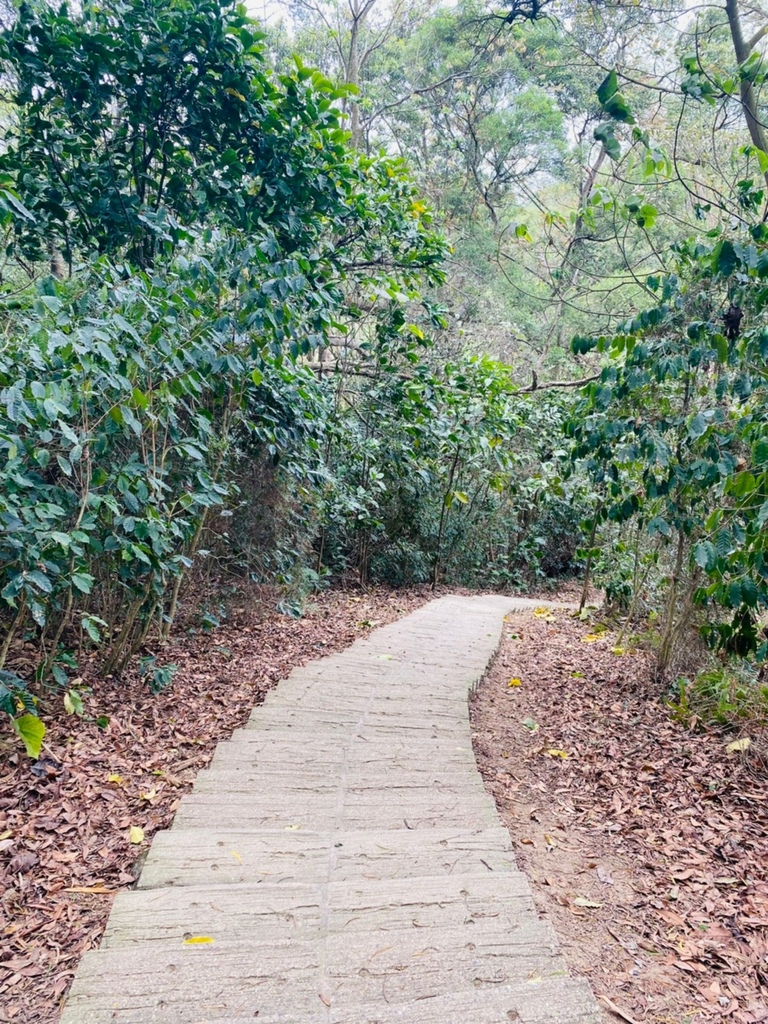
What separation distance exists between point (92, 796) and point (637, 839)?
7.77ft

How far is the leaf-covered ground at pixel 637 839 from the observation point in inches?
70.5

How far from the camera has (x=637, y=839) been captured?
2.58 metres

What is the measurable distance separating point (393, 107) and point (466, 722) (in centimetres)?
1242

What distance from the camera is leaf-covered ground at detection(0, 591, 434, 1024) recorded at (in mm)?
Result: 1807

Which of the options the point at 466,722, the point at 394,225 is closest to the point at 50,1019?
the point at 466,722

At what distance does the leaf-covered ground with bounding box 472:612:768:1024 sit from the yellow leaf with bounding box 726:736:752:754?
0.03 m

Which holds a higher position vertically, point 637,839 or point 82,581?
point 82,581

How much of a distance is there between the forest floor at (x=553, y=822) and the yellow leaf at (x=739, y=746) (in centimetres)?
6

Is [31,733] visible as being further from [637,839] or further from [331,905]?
[637,839]

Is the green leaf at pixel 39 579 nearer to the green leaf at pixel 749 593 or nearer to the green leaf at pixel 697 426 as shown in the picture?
the green leaf at pixel 749 593

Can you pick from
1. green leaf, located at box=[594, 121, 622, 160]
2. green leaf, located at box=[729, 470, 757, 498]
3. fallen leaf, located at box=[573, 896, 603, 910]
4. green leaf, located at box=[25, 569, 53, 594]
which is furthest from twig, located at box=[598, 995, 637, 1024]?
green leaf, located at box=[594, 121, 622, 160]

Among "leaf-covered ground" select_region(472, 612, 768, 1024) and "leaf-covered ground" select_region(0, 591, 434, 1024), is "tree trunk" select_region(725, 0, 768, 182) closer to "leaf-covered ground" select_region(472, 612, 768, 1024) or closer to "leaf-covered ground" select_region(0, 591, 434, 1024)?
"leaf-covered ground" select_region(472, 612, 768, 1024)

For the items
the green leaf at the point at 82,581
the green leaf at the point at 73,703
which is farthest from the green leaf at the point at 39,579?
the green leaf at the point at 73,703

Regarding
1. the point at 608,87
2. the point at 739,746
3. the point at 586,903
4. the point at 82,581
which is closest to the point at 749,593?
the point at 739,746
